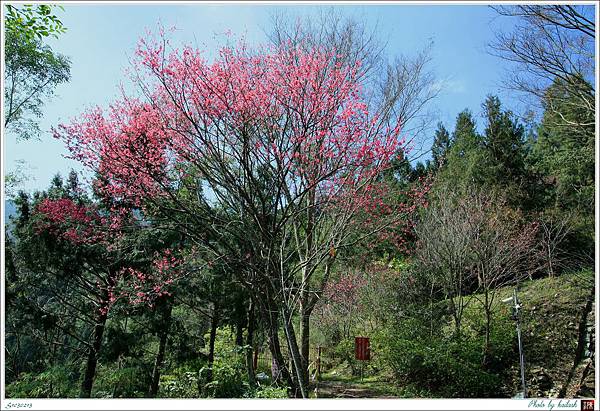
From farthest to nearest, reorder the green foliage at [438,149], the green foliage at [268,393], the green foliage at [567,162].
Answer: the green foliage at [567,162]
the green foliage at [438,149]
the green foliage at [268,393]

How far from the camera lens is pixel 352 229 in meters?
3.62

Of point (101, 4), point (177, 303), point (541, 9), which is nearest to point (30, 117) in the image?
point (101, 4)

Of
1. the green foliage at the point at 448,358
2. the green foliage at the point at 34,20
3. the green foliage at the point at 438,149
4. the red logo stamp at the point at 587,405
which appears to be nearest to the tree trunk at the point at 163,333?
the green foliage at the point at 448,358

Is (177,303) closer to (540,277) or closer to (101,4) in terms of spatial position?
(101,4)

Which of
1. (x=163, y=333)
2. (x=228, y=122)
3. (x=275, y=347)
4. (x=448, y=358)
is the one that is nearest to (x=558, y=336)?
(x=448, y=358)

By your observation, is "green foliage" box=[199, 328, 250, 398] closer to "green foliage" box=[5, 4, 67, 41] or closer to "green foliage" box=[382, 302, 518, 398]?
"green foliage" box=[382, 302, 518, 398]

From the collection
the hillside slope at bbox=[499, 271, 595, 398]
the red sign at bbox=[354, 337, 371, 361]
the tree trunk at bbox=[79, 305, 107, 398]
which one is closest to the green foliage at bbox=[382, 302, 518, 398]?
the hillside slope at bbox=[499, 271, 595, 398]

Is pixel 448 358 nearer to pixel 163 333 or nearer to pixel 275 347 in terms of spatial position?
pixel 275 347

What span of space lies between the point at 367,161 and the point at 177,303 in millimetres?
3235

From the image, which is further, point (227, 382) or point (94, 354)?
point (94, 354)

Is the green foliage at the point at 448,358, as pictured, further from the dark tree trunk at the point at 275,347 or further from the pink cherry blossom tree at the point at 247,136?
the pink cherry blossom tree at the point at 247,136

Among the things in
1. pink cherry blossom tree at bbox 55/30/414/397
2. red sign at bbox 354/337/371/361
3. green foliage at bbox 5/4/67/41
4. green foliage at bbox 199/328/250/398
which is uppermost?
green foliage at bbox 5/4/67/41

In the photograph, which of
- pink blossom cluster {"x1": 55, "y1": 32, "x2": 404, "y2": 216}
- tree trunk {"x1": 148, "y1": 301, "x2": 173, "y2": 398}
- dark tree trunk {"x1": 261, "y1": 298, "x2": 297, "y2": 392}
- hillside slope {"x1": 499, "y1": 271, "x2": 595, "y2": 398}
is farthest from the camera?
tree trunk {"x1": 148, "y1": 301, "x2": 173, "y2": 398}

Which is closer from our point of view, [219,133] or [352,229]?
[219,133]
